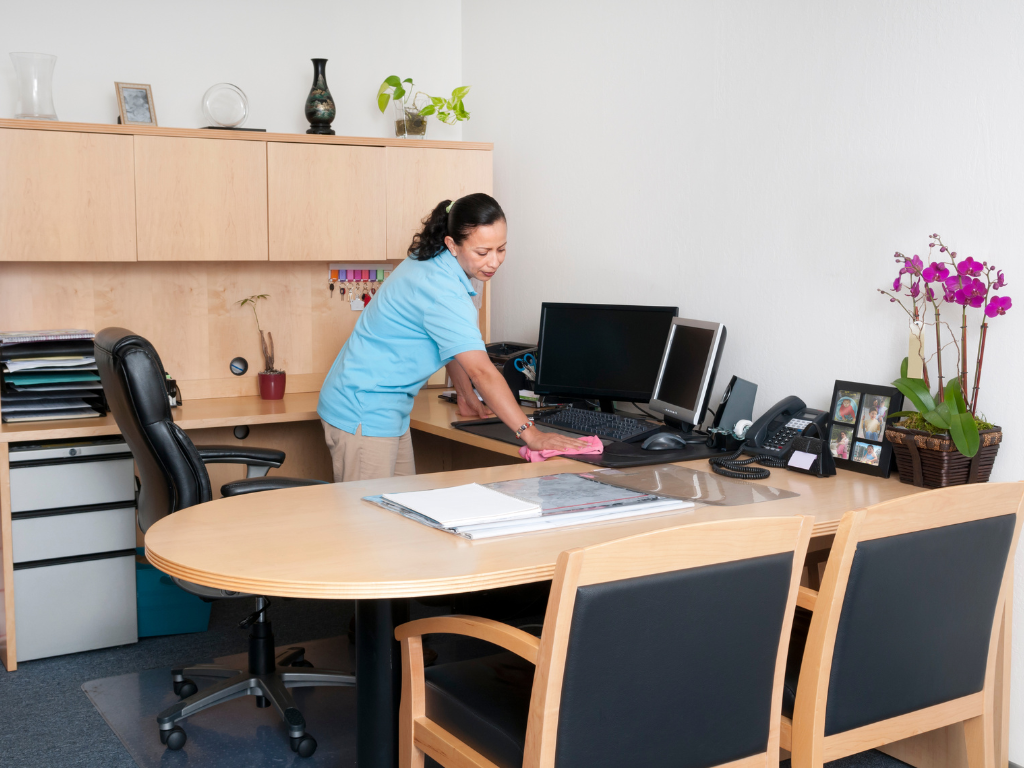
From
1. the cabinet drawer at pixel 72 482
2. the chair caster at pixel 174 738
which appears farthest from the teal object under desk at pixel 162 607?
the chair caster at pixel 174 738

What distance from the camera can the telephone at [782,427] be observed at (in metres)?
2.60

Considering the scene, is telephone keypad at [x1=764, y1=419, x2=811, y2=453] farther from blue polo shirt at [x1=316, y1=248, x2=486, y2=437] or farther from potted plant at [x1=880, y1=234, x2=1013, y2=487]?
blue polo shirt at [x1=316, y1=248, x2=486, y2=437]

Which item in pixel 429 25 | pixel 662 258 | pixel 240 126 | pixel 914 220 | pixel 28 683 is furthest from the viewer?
pixel 429 25

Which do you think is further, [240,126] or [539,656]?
[240,126]

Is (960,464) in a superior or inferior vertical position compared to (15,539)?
superior

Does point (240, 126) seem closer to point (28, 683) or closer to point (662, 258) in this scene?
point (662, 258)

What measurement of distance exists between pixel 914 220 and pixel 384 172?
2.19m

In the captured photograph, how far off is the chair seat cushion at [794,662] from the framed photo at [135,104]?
119 inches

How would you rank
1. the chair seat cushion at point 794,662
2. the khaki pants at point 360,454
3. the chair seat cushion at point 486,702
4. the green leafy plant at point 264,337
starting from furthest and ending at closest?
the green leafy plant at point 264,337
the khaki pants at point 360,454
the chair seat cushion at point 794,662
the chair seat cushion at point 486,702

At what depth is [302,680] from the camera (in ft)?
9.15

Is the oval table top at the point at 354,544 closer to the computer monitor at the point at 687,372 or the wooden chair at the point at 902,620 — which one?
the wooden chair at the point at 902,620

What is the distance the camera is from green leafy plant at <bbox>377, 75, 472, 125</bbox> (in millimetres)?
4148

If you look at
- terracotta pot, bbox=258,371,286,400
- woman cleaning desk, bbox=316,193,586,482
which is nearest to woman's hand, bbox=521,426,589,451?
woman cleaning desk, bbox=316,193,586,482

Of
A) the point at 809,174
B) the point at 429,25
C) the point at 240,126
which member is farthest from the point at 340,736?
the point at 429,25
